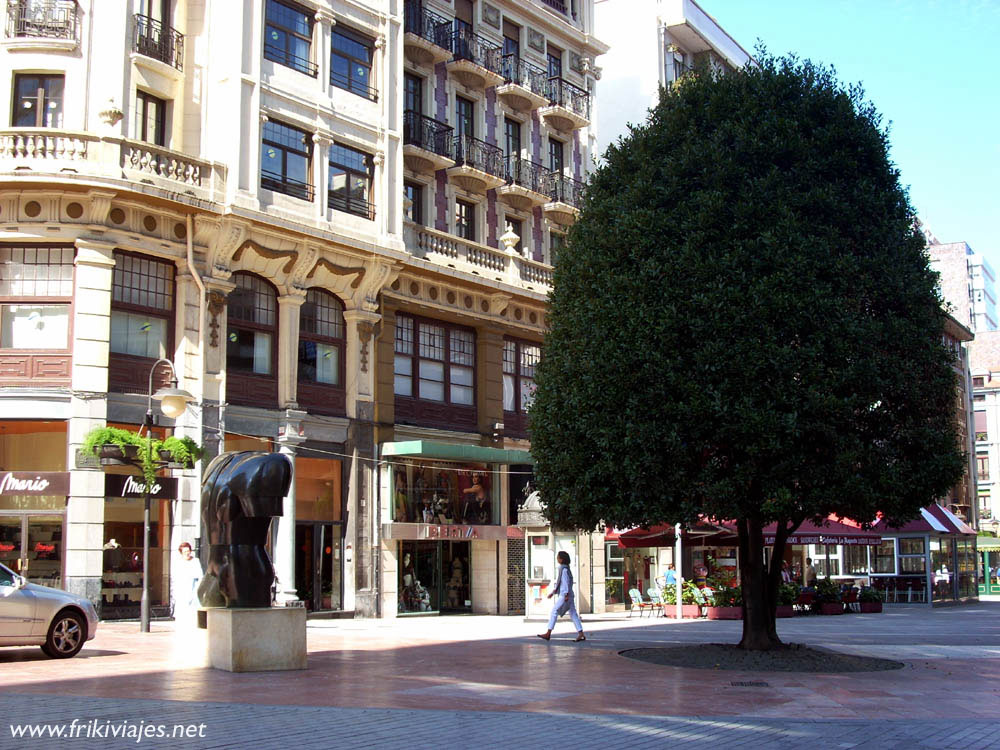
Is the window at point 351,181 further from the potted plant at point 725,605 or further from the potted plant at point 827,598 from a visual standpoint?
the potted plant at point 827,598

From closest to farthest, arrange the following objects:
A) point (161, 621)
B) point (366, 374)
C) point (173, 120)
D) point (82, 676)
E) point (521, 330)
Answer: point (82, 676) < point (161, 621) < point (173, 120) < point (366, 374) < point (521, 330)

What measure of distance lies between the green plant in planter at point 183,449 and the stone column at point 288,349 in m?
3.49

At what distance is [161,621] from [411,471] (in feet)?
28.8

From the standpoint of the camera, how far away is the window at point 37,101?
25.2 meters

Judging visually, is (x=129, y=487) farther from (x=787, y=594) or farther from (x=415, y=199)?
(x=787, y=594)

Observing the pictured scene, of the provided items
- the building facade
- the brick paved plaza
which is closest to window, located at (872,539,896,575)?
the building facade

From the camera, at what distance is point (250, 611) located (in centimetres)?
1419

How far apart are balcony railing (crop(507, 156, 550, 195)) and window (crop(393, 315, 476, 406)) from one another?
18.9ft

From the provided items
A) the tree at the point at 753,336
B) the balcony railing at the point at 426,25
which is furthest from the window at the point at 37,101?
the tree at the point at 753,336

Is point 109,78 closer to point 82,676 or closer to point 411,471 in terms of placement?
point 411,471

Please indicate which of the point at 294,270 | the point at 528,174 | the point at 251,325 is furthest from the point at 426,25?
the point at 251,325

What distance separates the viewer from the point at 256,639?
14.2m

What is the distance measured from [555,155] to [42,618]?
2719cm

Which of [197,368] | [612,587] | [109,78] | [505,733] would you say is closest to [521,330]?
[612,587]
